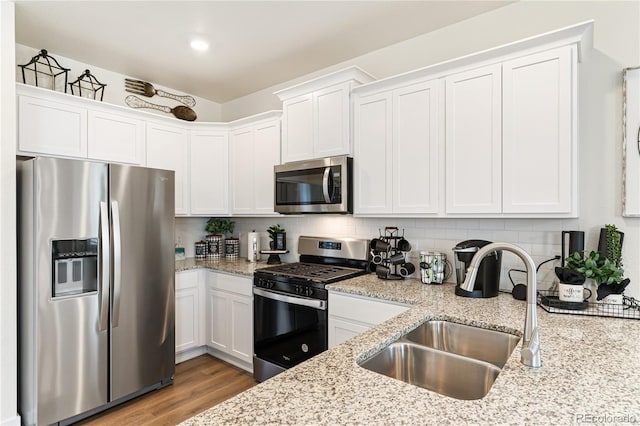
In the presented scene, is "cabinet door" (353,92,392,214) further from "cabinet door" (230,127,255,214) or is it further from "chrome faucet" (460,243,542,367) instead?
"chrome faucet" (460,243,542,367)

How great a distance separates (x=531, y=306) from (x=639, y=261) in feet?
4.40

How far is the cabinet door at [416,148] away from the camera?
2.31 meters

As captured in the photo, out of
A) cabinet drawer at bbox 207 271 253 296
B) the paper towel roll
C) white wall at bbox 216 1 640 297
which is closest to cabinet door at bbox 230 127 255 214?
the paper towel roll

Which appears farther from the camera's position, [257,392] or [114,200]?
[114,200]

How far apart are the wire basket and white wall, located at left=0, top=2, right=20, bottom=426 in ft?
10.2

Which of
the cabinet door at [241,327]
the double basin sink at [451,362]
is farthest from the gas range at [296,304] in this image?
the double basin sink at [451,362]

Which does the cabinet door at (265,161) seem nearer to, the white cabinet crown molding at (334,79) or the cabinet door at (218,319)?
the white cabinet crown molding at (334,79)

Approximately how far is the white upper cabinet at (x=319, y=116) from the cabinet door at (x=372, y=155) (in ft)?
0.34

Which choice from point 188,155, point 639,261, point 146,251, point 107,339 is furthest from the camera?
point 188,155

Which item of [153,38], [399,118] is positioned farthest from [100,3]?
[399,118]

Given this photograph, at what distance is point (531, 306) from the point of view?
110 centimetres

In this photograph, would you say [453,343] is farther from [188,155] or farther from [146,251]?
[188,155]

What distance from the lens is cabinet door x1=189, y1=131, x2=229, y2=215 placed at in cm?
365

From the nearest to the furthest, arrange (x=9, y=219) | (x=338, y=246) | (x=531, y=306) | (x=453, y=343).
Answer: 1. (x=531, y=306)
2. (x=453, y=343)
3. (x=9, y=219)
4. (x=338, y=246)
